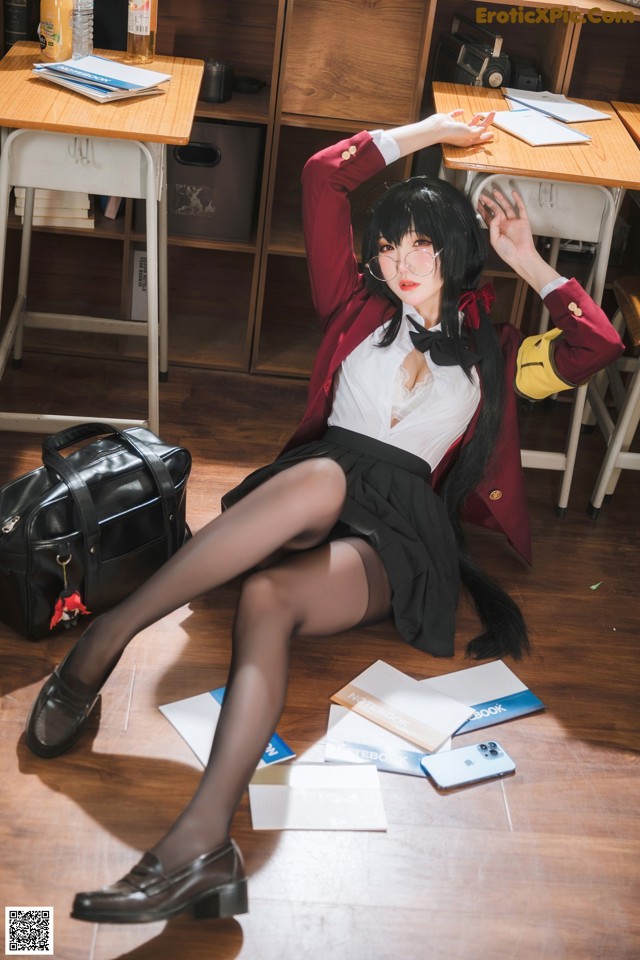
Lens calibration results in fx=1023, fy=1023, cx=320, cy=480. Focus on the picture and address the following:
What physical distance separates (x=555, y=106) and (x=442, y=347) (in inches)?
37.8

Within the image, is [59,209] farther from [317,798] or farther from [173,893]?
[173,893]

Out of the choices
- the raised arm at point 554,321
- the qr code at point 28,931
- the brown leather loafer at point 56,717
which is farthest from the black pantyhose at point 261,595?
the raised arm at point 554,321

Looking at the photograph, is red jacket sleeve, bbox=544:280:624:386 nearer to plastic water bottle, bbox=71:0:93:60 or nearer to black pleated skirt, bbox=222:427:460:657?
black pleated skirt, bbox=222:427:460:657

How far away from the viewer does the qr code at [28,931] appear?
4.99 feet

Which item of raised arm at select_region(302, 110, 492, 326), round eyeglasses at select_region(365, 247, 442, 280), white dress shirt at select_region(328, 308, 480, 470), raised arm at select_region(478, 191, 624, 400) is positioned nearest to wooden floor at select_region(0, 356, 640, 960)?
white dress shirt at select_region(328, 308, 480, 470)

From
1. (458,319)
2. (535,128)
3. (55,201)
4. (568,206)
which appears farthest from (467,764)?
(55,201)

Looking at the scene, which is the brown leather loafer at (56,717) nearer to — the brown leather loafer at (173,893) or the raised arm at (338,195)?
the brown leather loafer at (173,893)

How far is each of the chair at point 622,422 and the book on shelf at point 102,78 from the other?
1289 mm

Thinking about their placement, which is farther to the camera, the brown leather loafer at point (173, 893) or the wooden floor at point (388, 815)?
the wooden floor at point (388, 815)

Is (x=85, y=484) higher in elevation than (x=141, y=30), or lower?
lower

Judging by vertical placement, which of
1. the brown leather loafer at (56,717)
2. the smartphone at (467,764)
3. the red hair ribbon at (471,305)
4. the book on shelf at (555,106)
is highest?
the book on shelf at (555,106)

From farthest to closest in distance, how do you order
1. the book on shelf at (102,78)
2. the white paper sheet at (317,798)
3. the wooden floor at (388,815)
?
the book on shelf at (102,78) → the white paper sheet at (317,798) → the wooden floor at (388,815)

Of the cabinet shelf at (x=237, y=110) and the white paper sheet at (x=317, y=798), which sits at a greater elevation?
the cabinet shelf at (x=237, y=110)

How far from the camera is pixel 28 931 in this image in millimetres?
1544
